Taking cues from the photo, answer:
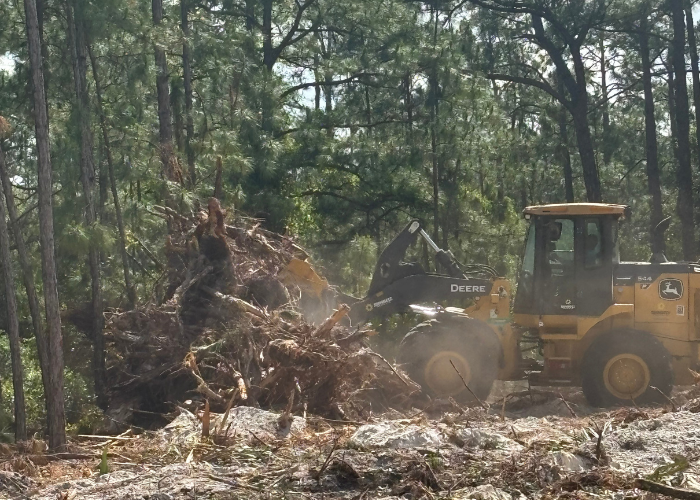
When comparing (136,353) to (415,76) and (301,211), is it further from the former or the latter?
(415,76)

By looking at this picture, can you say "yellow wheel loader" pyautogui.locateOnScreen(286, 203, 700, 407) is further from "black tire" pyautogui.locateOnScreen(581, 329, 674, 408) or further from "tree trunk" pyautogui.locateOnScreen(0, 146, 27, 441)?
"tree trunk" pyautogui.locateOnScreen(0, 146, 27, 441)

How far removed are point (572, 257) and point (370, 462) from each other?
624 cm

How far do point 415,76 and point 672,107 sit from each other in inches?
580

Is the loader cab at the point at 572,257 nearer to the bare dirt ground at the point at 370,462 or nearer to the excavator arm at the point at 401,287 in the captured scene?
the excavator arm at the point at 401,287

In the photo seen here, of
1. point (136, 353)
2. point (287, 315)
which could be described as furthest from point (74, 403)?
point (287, 315)

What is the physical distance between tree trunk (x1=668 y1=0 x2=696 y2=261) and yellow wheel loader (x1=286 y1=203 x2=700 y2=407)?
449 inches

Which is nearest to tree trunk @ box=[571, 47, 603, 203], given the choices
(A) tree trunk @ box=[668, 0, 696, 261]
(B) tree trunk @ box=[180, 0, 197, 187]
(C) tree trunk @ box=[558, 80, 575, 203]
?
(C) tree trunk @ box=[558, 80, 575, 203]

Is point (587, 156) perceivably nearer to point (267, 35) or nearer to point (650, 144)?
point (650, 144)

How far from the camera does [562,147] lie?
94.5 feet

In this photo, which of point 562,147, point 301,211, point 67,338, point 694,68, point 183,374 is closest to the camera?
point 183,374

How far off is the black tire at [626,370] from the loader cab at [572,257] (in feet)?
1.77

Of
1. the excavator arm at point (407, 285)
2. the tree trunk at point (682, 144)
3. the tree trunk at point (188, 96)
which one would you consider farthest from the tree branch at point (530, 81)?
the excavator arm at point (407, 285)

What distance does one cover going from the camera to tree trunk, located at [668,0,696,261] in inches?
942

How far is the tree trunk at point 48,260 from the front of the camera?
36.4 feet
